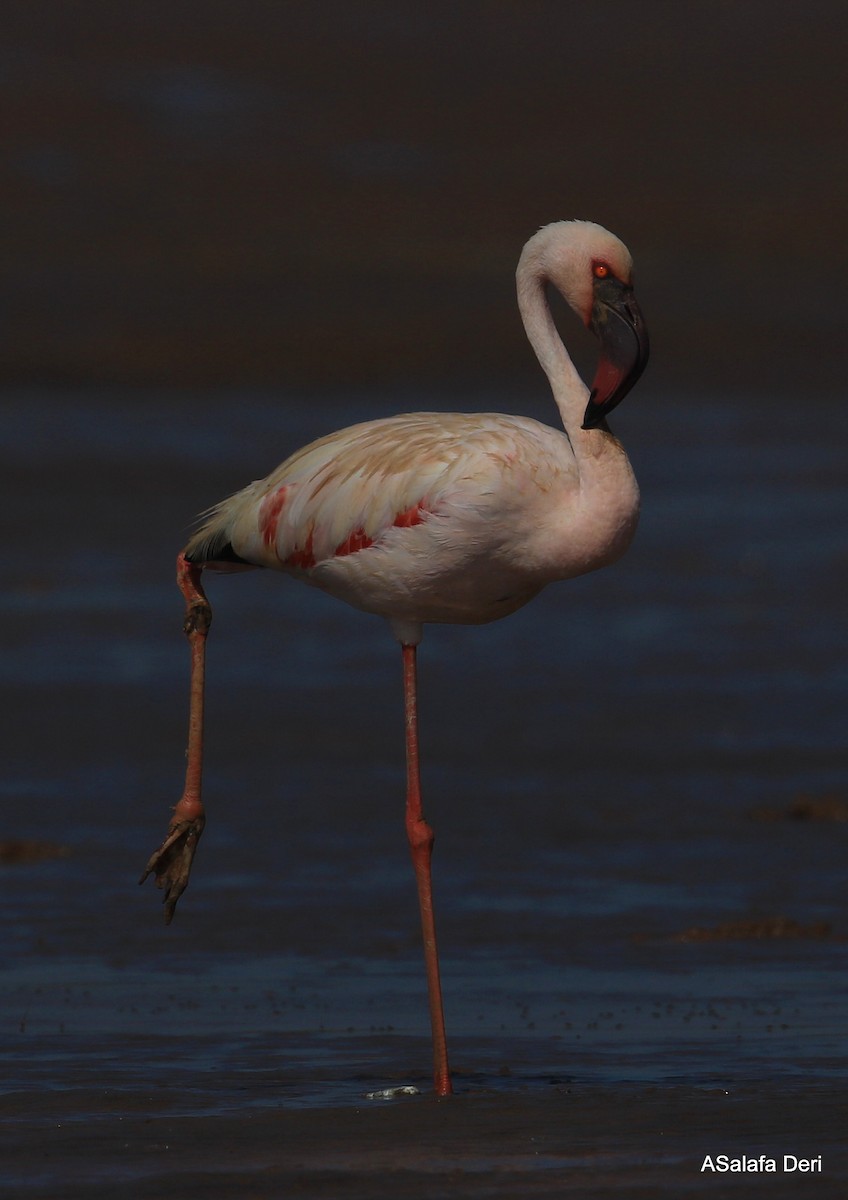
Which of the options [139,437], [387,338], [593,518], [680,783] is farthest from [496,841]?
[387,338]

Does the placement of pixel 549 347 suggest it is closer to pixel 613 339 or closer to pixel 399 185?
pixel 613 339

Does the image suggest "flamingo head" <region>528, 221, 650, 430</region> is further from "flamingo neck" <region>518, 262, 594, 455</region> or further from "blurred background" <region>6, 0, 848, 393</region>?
"blurred background" <region>6, 0, 848, 393</region>

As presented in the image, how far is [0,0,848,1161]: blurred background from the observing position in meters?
9.27

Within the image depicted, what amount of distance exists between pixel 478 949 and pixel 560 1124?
8.38ft

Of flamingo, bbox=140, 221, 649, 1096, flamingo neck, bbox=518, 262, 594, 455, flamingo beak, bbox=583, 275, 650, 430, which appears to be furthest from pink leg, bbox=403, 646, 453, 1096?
flamingo beak, bbox=583, 275, 650, 430

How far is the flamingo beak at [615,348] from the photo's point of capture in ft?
25.6

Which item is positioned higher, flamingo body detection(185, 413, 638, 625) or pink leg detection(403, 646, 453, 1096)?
flamingo body detection(185, 413, 638, 625)

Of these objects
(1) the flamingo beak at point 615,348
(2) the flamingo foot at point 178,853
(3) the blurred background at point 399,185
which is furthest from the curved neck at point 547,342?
(3) the blurred background at point 399,185

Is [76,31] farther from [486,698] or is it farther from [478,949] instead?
[478,949]

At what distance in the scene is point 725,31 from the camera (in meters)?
34.5

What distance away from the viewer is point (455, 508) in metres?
7.84

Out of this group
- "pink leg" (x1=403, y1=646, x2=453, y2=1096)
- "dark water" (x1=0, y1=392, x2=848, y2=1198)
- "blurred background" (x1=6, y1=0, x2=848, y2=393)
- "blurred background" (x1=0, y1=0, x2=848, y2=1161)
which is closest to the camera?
"dark water" (x1=0, y1=392, x2=848, y2=1198)

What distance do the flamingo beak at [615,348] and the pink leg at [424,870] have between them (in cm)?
113

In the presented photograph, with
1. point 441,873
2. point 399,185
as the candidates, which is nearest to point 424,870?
point 441,873
